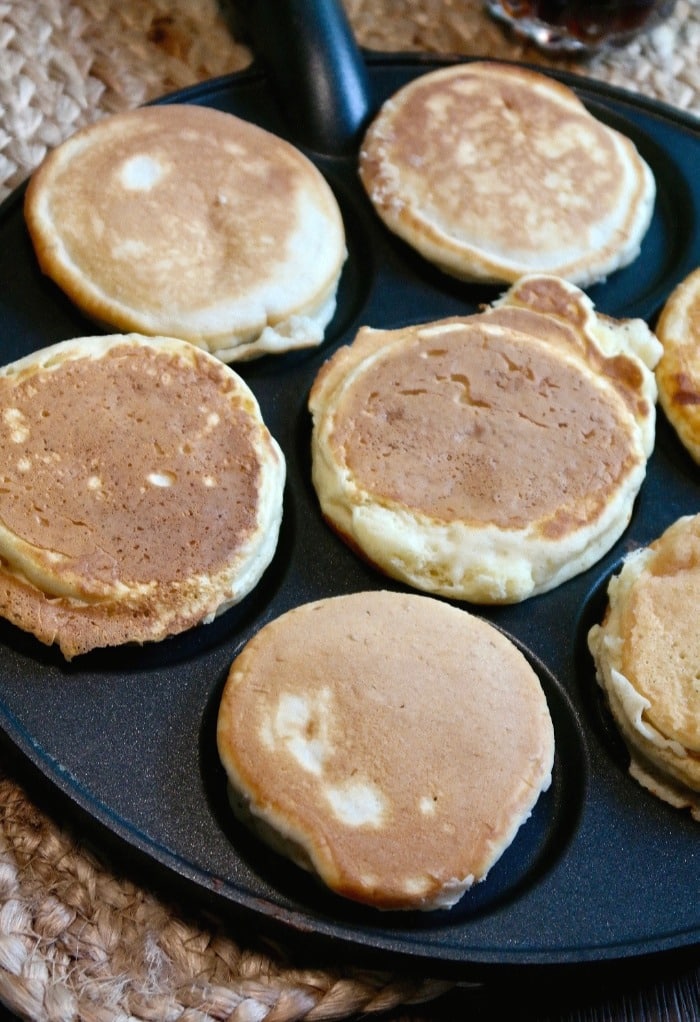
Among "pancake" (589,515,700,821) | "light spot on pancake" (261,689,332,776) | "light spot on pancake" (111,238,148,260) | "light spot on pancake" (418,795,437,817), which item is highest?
"light spot on pancake" (111,238,148,260)

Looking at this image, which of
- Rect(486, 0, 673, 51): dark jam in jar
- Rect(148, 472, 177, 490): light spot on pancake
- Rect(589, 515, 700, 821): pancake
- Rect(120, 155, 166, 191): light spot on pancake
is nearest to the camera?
Rect(589, 515, 700, 821): pancake

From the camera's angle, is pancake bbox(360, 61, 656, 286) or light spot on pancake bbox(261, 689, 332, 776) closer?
light spot on pancake bbox(261, 689, 332, 776)

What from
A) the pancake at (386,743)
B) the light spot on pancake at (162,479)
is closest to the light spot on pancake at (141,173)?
the light spot on pancake at (162,479)

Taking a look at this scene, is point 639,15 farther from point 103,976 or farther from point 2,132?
point 103,976

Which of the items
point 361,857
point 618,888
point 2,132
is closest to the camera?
point 361,857

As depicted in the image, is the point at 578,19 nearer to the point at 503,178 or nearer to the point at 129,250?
the point at 503,178

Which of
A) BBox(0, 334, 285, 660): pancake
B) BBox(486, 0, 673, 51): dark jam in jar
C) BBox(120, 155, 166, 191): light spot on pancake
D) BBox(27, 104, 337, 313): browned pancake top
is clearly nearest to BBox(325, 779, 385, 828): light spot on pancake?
BBox(0, 334, 285, 660): pancake

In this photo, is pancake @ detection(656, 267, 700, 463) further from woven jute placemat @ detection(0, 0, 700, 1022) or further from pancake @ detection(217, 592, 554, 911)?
woven jute placemat @ detection(0, 0, 700, 1022)

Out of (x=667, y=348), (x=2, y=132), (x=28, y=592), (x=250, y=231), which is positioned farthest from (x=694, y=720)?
(x=2, y=132)
